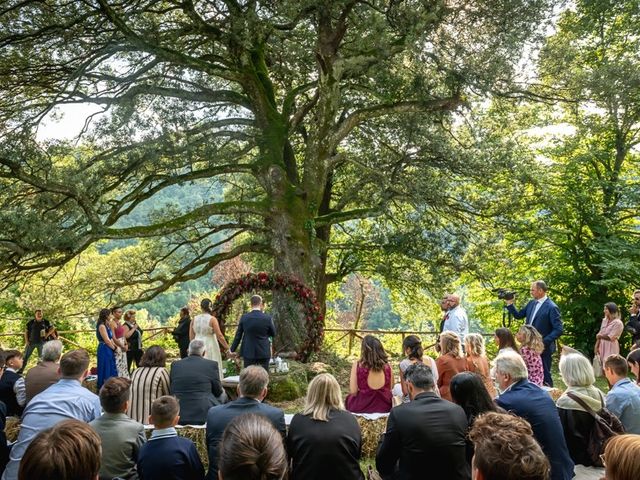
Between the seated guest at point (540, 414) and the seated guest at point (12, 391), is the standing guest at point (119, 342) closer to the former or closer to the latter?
the seated guest at point (12, 391)

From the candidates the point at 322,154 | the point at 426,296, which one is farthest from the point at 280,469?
the point at 426,296

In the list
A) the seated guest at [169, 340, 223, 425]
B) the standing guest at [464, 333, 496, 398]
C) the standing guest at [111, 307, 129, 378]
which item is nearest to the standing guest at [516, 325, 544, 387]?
the standing guest at [464, 333, 496, 398]

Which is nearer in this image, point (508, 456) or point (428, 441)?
point (508, 456)

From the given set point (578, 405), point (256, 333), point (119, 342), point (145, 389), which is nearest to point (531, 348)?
point (578, 405)

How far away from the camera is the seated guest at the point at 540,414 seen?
12.2ft

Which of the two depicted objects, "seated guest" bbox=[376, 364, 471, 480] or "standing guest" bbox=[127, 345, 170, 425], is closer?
"seated guest" bbox=[376, 364, 471, 480]

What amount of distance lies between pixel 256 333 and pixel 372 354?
3.23 m

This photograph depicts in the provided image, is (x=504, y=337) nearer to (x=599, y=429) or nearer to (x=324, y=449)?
(x=599, y=429)

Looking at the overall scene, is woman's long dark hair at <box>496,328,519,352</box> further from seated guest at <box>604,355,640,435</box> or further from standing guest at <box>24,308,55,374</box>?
standing guest at <box>24,308,55,374</box>

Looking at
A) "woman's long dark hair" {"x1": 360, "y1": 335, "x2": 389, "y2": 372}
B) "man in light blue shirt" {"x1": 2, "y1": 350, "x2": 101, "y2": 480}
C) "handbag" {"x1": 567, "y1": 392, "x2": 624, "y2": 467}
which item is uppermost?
"woman's long dark hair" {"x1": 360, "y1": 335, "x2": 389, "y2": 372}

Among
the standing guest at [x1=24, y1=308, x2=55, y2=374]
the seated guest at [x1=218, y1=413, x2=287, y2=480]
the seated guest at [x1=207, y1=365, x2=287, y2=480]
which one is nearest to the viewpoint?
the seated guest at [x1=218, y1=413, x2=287, y2=480]

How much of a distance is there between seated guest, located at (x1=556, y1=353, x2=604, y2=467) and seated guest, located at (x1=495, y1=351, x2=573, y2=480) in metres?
0.65

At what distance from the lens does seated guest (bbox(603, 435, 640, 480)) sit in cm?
187

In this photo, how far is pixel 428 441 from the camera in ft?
10.9
